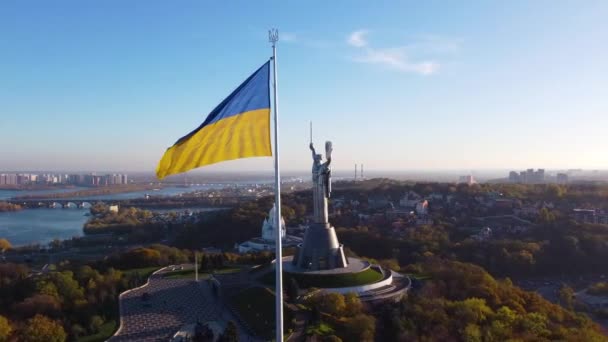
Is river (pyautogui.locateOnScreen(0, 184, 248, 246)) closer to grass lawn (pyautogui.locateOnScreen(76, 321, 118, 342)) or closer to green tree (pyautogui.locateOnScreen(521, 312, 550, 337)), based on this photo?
grass lawn (pyautogui.locateOnScreen(76, 321, 118, 342))

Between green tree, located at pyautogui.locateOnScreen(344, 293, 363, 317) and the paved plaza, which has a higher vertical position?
green tree, located at pyautogui.locateOnScreen(344, 293, 363, 317)

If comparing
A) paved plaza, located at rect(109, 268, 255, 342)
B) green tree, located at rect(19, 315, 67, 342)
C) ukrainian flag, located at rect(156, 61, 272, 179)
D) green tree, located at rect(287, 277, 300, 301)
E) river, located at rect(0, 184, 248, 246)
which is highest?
ukrainian flag, located at rect(156, 61, 272, 179)

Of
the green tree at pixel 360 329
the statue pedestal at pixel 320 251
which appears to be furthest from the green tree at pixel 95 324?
the green tree at pixel 360 329

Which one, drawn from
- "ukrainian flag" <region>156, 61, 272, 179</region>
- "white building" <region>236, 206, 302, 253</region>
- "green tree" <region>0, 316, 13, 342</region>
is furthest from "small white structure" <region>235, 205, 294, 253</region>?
"ukrainian flag" <region>156, 61, 272, 179</region>

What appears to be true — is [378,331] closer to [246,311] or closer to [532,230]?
[246,311]

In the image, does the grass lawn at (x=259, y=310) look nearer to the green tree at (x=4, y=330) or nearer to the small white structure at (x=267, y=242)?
the green tree at (x=4, y=330)

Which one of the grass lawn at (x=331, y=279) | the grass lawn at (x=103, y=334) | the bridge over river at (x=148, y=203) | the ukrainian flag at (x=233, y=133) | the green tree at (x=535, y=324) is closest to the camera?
the ukrainian flag at (x=233, y=133)
